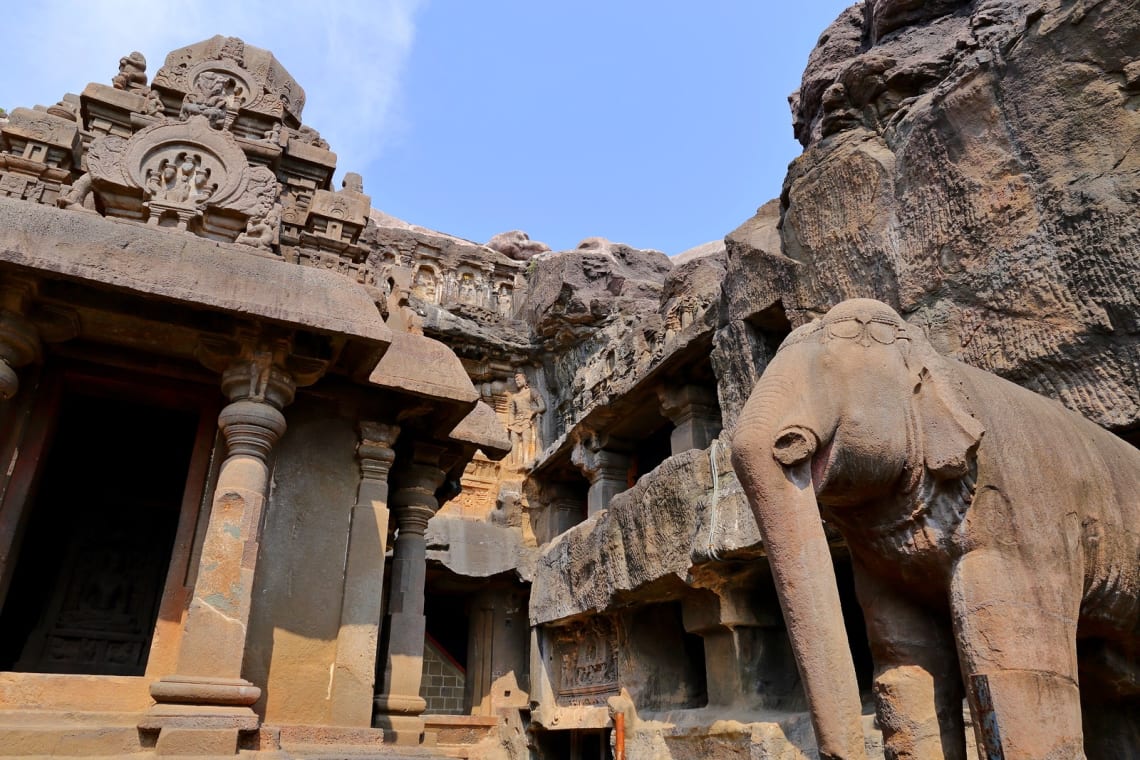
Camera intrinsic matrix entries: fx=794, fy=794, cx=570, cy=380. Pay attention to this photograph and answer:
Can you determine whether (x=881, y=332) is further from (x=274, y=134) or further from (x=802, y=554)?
(x=274, y=134)

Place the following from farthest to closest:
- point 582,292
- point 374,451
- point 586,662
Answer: point 582,292
point 586,662
point 374,451

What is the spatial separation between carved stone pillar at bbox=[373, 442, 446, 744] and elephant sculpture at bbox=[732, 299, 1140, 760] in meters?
4.26

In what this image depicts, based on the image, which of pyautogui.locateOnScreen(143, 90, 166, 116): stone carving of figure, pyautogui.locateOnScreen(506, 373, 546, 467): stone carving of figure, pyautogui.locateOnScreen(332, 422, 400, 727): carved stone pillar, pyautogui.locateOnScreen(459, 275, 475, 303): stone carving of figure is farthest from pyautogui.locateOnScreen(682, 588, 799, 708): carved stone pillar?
pyautogui.locateOnScreen(459, 275, 475, 303): stone carving of figure

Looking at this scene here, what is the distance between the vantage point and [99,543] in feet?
25.0

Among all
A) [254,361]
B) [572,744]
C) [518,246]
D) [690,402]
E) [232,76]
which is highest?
[518,246]

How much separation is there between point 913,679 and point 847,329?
1.12 meters

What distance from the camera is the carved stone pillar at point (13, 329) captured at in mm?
4203

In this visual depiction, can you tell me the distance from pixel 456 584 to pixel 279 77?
34.3 ft

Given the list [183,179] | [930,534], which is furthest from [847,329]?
[183,179]

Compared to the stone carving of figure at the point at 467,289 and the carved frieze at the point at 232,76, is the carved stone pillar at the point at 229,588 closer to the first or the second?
the carved frieze at the point at 232,76

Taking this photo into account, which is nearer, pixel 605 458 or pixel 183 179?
pixel 183 179

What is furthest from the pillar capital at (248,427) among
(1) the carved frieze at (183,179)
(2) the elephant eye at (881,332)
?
(2) the elephant eye at (881,332)

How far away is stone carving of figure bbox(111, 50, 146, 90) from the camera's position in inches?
254

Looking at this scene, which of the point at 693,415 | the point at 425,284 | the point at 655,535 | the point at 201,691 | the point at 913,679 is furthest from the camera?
the point at 425,284
